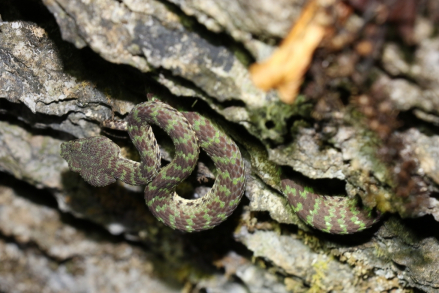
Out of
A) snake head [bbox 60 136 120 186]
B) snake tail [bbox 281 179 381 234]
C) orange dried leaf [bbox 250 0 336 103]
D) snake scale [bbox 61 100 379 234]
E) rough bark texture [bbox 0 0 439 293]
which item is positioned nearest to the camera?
orange dried leaf [bbox 250 0 336 103]

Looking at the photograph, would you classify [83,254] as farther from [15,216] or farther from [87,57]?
[87,57]

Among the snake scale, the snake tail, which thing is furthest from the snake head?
the snake tail

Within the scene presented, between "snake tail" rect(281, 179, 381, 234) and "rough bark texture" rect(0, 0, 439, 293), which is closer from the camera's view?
"rough bark texture" rect(0, 0, 439, 293)

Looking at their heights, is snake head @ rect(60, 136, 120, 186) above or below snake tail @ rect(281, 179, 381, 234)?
below

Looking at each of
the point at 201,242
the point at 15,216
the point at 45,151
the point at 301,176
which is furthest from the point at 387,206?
the point at 15,216

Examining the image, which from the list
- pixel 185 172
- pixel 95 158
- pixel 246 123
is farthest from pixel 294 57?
pixel 95 158

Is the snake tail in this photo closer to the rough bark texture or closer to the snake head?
the rough bark texture

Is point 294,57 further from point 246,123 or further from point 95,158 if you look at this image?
point 95,158
